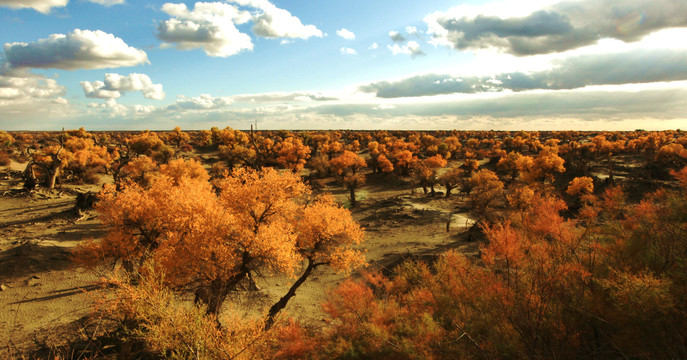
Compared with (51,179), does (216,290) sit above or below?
below

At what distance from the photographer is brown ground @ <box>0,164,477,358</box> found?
20609 millimetres

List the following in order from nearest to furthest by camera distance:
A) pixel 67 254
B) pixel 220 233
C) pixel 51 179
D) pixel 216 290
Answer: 1. pixel 216 290
2. pixel 220 233
3. pixel 67 254
4. pixel 51 179

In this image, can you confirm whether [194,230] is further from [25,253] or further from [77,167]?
[77,167]

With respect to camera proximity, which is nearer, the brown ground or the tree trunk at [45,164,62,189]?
the brown ground

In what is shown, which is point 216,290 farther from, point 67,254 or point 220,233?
point 67,254

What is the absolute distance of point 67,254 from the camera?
2955 centimetres

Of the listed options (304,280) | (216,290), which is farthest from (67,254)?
(304,280)

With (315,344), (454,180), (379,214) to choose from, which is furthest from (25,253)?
(454,180)

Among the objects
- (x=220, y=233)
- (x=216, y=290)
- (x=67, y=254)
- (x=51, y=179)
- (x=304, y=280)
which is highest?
(x=51, y=179)

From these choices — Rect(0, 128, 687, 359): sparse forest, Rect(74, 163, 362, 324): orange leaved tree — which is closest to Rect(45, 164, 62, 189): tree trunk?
Rect(0, 128, 687, 359): sparse forest

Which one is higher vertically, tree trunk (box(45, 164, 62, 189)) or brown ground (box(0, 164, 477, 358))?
tree trunk (box(45, 164, 62, 189))

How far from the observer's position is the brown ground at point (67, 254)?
20609 mm

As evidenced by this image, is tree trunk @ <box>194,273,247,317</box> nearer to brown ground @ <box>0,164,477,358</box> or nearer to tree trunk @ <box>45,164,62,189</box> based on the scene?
brown ground @ <box>0,164,477,358</box>

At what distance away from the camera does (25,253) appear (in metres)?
28.2
